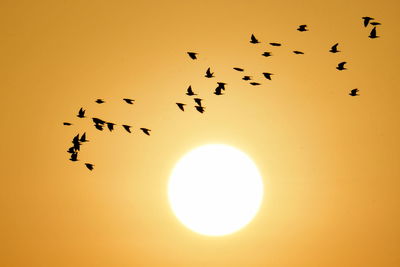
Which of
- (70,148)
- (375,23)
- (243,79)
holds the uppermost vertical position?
(375,23)

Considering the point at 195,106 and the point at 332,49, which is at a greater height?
the point at 332,49

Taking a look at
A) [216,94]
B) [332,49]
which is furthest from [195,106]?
[332,49]

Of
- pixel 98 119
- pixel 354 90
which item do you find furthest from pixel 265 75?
pixel 98 119

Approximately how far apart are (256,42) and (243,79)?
2627 millimetres

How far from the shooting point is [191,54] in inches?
2379

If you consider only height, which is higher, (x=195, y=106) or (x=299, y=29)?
(x=299, y=29)

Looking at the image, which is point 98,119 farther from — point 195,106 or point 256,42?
point 256,42

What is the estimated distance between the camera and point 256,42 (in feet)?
199

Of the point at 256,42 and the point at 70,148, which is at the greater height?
the point at 256,42

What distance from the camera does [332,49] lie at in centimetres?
6003

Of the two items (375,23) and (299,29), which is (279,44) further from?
(375,23)

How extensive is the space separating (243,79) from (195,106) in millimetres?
3598

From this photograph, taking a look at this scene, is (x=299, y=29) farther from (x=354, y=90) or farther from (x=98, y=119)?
(x=98, y=119)

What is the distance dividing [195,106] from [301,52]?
25.4ft
